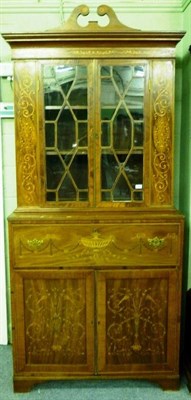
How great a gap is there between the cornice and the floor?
2.46 metres

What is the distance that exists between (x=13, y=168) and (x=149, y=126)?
41.6 inches

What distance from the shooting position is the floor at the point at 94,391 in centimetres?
208

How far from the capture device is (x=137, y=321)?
81.1 inches

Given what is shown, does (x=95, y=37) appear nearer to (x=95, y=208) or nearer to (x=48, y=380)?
(x=95, y=208)

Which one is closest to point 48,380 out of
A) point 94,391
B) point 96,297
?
point 94,391

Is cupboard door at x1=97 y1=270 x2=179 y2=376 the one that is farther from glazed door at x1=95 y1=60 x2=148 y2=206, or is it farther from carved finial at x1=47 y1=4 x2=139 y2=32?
carved finial at x1=47 y1=4 x2=139 y2=32

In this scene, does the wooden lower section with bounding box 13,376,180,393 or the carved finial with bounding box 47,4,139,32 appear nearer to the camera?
the carved finial with bounding box 47,4,139,32

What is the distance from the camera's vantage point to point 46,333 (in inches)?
81.4

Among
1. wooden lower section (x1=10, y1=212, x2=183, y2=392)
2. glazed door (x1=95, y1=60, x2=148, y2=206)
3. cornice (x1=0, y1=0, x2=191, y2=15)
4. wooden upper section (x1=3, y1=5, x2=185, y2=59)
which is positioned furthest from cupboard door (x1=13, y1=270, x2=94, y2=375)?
cornice (x1=0, y1=0, x2=191, y2=15)

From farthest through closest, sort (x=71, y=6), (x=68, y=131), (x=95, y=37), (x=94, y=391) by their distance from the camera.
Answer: (x=71, y=6), (x=94, y=391), (x=68, y=131), (x=95, y=37)

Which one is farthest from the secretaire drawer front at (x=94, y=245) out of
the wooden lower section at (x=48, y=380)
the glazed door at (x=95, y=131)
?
the wooden lower section at (x=48, y=380)

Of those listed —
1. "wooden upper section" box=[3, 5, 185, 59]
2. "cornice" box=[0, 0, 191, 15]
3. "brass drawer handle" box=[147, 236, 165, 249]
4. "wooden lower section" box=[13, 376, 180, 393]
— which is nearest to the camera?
"wooden upper section" box=[3, 5, 185, 59]

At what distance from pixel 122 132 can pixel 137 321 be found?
112 centimetres

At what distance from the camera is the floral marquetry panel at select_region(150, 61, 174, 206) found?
1.97 metres
